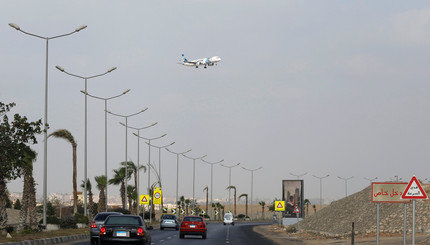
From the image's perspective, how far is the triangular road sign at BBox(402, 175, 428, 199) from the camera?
23766 millimetres

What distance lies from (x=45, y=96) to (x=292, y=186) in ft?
181

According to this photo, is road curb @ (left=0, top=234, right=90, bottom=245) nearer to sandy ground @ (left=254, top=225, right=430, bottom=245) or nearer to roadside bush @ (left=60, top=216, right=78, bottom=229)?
sandy ground @ (left=254, top=225, right=430, bottom=245)

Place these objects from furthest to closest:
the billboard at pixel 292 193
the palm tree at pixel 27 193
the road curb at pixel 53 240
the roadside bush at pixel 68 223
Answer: the billboard at pixel 292 193 → the roadside bush at pixel 68 223 → the palm tree at pixel 27 193 → the road curb at pixel 53 240

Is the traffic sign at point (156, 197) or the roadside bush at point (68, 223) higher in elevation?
the traffic sign at point (156, 197)

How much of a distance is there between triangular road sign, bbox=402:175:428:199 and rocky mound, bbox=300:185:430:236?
32.7m

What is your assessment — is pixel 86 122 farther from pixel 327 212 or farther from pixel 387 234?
pixel 327 212

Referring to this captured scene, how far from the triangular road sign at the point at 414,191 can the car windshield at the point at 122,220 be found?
31.5ft

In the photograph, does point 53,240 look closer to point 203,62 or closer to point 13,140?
point 13,140

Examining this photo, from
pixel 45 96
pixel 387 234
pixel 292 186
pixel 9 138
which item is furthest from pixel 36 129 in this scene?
pixel 292 186

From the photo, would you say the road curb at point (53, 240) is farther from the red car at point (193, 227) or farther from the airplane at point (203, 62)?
the airplane at point (203, 62)

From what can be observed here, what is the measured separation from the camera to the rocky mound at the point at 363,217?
5850 centimetres

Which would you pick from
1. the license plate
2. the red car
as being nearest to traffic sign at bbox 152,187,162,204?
the red car

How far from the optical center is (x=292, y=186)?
9562 cm

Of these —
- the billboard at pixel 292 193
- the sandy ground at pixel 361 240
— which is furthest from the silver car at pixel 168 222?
the billboard at pixel 292 193
